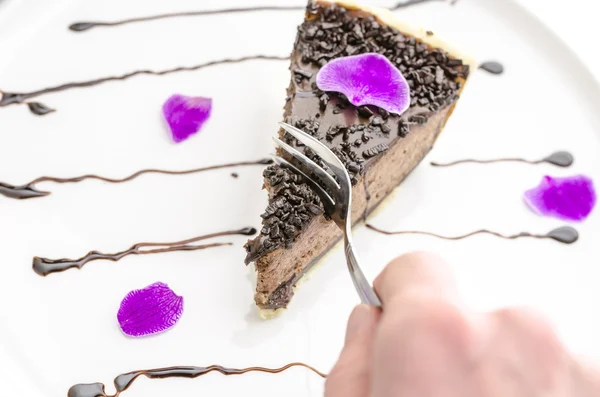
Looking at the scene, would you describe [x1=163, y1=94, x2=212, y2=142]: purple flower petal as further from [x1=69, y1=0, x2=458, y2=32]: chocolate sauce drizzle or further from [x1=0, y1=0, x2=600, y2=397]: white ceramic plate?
[x1=69, y1=0, x2=458, y2=32]: chocolate sauce drizzle

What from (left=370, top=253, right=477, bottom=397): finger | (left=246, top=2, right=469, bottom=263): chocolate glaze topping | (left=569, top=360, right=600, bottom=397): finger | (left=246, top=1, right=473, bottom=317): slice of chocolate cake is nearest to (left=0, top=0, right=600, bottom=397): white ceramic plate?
(left=246, top=1, right=473, bottom=317): slice of chocolate cake

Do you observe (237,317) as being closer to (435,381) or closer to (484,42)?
(435,381)

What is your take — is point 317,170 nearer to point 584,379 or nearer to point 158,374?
point 158,374

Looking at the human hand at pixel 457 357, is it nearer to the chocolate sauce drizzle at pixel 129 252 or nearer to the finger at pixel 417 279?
the finger at pixel 417 279

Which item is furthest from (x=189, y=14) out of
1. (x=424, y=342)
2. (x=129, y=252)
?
(x=424, y=342)

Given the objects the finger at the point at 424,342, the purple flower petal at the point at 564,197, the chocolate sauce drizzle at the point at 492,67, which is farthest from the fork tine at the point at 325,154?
the chocolate sauce drizzle at the point at 492,67

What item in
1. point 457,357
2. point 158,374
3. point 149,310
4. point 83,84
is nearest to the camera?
point 457,357

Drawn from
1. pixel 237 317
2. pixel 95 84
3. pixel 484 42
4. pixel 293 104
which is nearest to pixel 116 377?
pixel 237 317
